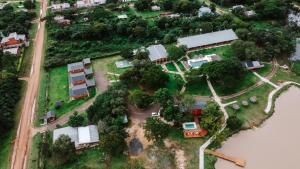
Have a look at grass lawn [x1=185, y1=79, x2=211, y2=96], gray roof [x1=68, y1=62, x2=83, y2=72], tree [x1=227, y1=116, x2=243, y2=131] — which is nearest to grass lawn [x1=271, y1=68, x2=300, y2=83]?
grass lawn [x1=185, y1=79, x2=211, y2=96]

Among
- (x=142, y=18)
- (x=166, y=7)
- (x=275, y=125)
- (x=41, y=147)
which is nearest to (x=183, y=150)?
(x=275, y=125)

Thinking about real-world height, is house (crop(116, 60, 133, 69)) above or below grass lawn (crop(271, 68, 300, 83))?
above

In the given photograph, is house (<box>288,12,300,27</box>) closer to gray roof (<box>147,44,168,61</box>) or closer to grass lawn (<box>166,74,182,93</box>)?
gray roof (<box>147,44,168,61</box>)

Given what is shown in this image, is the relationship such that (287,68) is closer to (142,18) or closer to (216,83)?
(216,83)

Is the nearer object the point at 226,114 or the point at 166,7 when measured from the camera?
the point at 226,114

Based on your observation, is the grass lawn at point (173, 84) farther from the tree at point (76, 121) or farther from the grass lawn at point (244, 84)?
the tree at point (76, 121)
